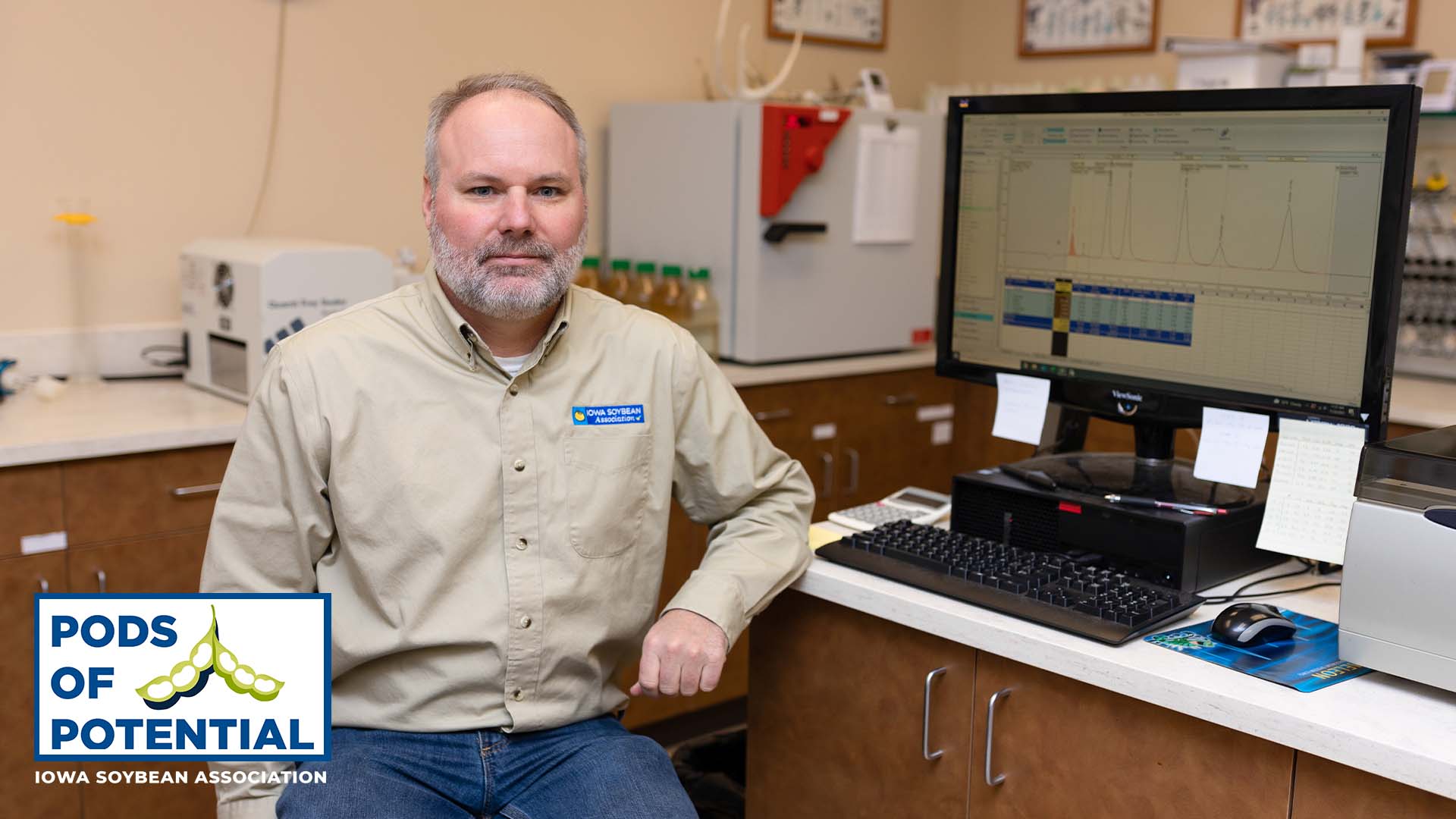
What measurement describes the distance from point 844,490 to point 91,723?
2021 millimetres

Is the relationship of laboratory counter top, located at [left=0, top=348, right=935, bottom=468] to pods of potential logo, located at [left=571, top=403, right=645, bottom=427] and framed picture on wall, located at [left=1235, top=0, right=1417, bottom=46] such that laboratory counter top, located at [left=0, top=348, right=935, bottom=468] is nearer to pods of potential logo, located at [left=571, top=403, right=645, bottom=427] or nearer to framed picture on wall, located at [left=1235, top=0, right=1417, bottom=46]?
pods of potential logo, located at [left=571, top=403, right=645, bottom=427]

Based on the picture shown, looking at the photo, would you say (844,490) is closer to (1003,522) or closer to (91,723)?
(1003,522)

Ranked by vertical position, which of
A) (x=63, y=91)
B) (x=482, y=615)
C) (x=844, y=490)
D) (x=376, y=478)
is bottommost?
(x=844, y=490)

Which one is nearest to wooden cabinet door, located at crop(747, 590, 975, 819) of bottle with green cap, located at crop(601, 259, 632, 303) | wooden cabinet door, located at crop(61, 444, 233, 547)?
wooden cabinet door, located at crop(61, 444, 233, 547)

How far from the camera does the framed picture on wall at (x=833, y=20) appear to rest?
3.77 metres

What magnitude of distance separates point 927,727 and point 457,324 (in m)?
0.72

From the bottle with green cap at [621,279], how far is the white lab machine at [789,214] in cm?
8

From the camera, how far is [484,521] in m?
1.46

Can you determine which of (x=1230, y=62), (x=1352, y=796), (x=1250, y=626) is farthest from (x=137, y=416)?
(x=1230, y=62)

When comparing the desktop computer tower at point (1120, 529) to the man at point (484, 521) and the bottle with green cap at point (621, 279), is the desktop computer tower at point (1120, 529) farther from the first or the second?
the bottle with green cap at point (621, 279)

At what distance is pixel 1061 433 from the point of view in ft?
5.75

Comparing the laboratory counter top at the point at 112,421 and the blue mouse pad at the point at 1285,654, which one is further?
the laboratory counter top at the point at 112,421

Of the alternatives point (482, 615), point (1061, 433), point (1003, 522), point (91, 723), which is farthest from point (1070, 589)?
point (91, 723)

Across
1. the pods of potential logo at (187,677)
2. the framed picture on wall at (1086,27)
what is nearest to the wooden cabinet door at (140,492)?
the pods of potential logo at (187,677)
